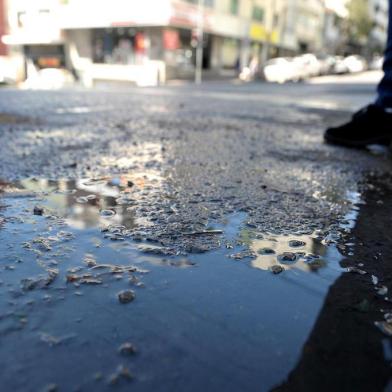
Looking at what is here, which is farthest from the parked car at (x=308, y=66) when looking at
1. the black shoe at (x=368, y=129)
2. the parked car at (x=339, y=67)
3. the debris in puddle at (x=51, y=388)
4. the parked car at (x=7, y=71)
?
the debris in puddle at (x=51, y=388)

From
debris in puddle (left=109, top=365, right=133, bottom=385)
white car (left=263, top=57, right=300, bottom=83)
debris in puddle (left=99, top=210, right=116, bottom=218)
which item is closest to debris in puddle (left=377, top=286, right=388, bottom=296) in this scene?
debris in puddle (left=109, top=365, right=133, bottom=385)

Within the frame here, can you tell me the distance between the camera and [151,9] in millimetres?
22562

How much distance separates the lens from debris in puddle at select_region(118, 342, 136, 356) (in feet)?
2.46

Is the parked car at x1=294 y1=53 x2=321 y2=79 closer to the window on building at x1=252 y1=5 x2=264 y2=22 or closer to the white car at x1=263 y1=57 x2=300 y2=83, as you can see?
the white car at x1=263 y1=57 x2=300 y2=83

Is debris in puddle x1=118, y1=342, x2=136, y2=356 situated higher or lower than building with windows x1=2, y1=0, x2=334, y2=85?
lower

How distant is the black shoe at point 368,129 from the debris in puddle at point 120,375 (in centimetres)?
267

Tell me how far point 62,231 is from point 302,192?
40.4 inches

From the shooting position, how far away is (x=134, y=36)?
2492cm

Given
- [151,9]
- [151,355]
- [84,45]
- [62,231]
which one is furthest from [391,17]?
[84,45]

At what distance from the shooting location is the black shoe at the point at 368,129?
2.93 metres

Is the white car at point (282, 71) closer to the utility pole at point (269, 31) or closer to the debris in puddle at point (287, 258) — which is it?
the utility pole at point (269, 31)

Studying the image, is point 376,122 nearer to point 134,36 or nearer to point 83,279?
point 83,279

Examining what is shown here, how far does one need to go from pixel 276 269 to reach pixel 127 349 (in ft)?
1.53

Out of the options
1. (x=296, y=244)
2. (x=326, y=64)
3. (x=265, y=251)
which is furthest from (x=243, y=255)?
(x=326, y=64)
